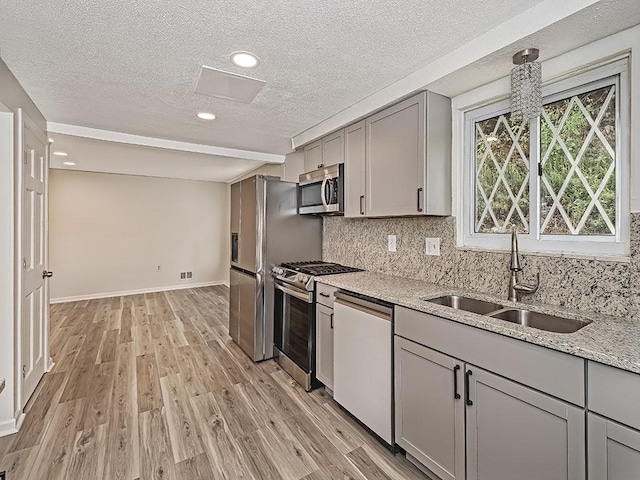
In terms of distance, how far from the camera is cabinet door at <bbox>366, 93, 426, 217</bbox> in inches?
83.8

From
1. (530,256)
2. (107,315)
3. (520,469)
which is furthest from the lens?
(107,315)

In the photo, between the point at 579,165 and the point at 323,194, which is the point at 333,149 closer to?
the point at 323,194

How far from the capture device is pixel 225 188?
713cm

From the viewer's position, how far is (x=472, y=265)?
6.93 feet

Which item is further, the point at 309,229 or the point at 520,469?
the point at 309,229

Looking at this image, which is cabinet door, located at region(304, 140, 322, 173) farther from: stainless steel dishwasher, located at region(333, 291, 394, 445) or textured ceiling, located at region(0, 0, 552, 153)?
stainless steel dishwasher, located at region(333, 291, 394, 445)

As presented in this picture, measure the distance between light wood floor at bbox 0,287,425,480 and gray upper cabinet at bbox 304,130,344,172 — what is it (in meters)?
2.00

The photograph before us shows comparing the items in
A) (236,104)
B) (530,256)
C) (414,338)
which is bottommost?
(414,338)

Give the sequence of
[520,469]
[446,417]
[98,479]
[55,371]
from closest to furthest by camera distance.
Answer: [520,469]
[446,417]
[98,479]
[55,371]

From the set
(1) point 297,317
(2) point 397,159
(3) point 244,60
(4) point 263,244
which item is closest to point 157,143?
(4) point 263,244

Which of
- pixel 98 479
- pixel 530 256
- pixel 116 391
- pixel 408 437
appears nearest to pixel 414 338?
pixel 408 437

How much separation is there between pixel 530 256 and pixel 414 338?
2.65 feet

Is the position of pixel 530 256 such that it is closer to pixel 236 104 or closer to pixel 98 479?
pixel 236 104

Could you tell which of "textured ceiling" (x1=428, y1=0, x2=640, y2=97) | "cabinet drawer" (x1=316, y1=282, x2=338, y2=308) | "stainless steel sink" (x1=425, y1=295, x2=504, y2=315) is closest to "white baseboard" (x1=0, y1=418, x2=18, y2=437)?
"cabinet drawer" (x1=316, y1=282, x2=338, y2=308)
